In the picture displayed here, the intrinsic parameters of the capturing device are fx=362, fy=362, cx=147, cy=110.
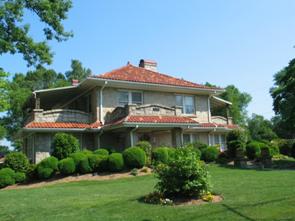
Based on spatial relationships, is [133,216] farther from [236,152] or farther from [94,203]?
[236,152]

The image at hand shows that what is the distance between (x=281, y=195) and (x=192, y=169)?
2.50 metres

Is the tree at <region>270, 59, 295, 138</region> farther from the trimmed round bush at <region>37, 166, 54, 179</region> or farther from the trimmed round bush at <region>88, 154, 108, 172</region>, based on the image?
the trimmed round bush at <region>37, 166, 54, 179</region>

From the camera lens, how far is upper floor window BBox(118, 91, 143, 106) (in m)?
25.8

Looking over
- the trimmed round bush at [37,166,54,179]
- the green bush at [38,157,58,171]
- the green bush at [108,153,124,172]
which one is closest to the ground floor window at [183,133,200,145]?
the green bush at [108,153,124,172]

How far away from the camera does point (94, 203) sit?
10.1m

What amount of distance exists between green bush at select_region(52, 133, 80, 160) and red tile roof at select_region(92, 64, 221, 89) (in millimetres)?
4816

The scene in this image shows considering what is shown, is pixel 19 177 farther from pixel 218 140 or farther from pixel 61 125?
pixel 218 140

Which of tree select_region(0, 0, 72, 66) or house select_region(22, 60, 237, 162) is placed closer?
tree select_region(0, 0, 72, 66)

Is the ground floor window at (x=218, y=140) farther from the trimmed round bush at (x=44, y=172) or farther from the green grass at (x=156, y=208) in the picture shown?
the green grass at (x=156, y=208)

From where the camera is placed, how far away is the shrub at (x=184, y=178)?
975 centimetres

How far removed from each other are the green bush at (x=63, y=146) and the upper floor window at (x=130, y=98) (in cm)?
549

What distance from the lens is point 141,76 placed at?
27312 mm

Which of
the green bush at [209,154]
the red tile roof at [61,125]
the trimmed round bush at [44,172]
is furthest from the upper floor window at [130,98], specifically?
the trimmed round bush at [44,172]

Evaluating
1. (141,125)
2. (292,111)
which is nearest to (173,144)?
(141,125)
